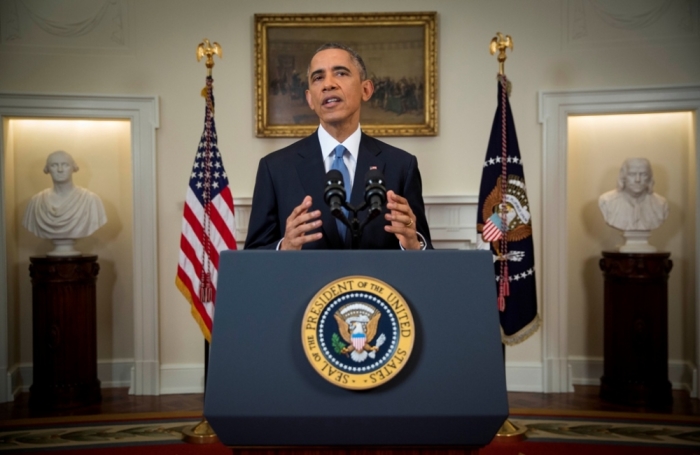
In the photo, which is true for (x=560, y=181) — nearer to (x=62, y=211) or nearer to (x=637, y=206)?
(x=637, y=206)

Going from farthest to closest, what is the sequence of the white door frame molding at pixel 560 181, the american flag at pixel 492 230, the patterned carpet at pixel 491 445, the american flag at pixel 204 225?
the white door frame molding at pixel 560 181, the american flag at pixel 204 225, the american flag at pixel 492 230, the patterned carpet at pixel 491 445

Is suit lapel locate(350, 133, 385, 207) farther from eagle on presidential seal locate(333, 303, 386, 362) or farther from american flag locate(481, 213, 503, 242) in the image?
american flag locate(481, 213, 503, 242)

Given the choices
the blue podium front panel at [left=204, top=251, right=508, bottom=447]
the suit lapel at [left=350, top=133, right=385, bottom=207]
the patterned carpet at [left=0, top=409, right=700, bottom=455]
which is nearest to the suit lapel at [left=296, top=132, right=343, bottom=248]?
the suit lapel at [left=350, top=133, right=385, bottom=207]

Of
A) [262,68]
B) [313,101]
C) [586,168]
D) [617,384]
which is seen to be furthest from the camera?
[586,168]

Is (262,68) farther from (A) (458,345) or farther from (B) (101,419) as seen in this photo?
(A) (458,345)

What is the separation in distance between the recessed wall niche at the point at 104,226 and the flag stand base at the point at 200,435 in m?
1.92

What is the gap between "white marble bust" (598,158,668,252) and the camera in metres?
5.28

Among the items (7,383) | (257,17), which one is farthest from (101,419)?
(257,17)

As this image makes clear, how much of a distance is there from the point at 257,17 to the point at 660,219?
3.61 metres

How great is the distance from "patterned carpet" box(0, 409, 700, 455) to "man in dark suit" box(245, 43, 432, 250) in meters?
2.51

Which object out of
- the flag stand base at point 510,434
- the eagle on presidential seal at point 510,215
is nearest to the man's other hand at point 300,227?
the flag stand base at point 510,434

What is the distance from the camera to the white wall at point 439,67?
560cm

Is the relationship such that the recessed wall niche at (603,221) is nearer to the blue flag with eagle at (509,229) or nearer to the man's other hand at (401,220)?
the blue flag with eagle at (509,229)

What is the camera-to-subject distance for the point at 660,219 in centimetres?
531
